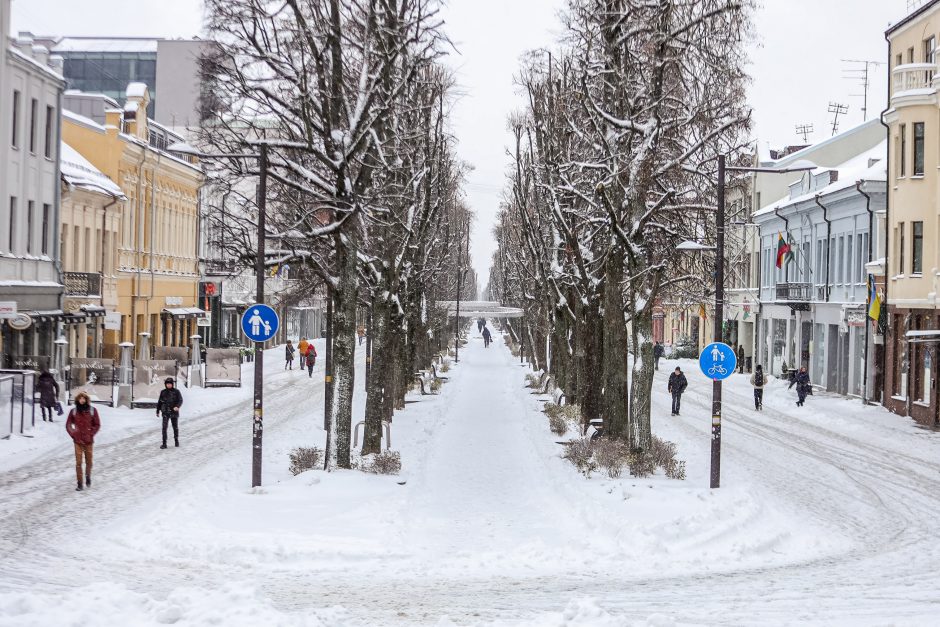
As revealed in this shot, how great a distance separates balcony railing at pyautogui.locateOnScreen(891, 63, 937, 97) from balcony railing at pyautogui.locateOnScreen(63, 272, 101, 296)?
28194 mm

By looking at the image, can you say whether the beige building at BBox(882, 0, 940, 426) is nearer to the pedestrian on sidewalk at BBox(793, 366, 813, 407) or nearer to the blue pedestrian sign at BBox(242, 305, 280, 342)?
the pedestrian on sidewalk at BBox(793, 366, 813, 407)

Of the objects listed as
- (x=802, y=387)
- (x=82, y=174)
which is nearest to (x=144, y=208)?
(x=82, y=174)

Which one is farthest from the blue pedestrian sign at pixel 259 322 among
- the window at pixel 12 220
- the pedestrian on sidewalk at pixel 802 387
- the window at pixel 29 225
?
the pedestrian on sidewalk at pixel 802 387

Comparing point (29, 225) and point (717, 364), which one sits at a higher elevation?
point (29, 225)

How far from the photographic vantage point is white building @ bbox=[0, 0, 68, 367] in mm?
34625

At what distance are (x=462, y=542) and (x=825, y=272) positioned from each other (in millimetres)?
38622

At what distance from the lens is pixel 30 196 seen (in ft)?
121

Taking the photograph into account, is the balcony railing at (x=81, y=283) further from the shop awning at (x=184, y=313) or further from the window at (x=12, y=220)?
the shop awning at (x=184, y=313)

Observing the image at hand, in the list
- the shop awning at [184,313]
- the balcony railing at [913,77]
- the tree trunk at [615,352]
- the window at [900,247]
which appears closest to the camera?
the tree trunk at [615,352]

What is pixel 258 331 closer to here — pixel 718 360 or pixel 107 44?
pixel 718 360

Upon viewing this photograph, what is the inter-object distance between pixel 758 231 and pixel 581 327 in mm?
33511

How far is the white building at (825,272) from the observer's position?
1781 inches

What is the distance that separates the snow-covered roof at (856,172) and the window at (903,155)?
450 cm

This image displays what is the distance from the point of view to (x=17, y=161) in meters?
35.7
